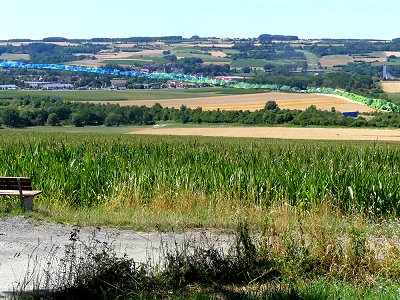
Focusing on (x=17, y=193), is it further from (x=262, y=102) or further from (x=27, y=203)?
(x=262, y=102)

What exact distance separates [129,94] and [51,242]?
79794 mm

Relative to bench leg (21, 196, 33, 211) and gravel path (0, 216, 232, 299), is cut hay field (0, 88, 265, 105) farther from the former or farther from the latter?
gravel path (0, 216, 232, 299)

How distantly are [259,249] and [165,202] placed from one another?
5.75 m

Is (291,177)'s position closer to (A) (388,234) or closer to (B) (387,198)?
(B) (387,198)

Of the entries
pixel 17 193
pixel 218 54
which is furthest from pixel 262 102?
pixel 17 193

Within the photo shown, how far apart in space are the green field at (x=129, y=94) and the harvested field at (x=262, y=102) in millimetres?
3096

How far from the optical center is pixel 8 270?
Result: 833 centimetres

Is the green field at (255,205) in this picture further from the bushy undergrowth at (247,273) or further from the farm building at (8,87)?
the farm building at (8,87)

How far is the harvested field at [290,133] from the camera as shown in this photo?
56.5 m

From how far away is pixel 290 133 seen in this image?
61188 mm

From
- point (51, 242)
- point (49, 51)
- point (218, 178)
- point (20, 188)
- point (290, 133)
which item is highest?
point (20, 188)

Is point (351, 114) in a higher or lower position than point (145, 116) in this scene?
higher

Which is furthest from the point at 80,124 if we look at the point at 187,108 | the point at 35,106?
the point at 187,108

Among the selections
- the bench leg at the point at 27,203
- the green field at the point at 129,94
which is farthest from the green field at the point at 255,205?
the green field at the point at 129,94
